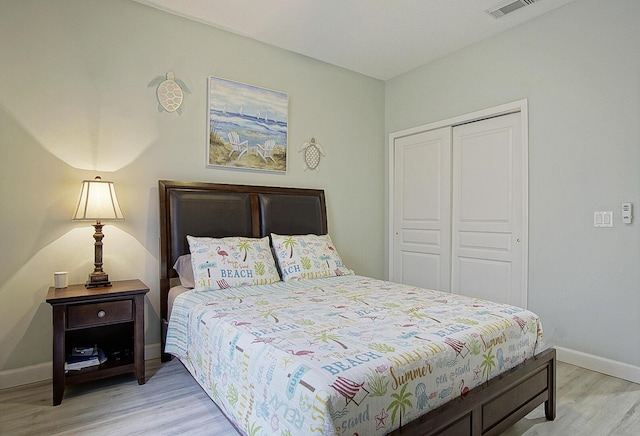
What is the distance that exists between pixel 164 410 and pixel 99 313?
743mm

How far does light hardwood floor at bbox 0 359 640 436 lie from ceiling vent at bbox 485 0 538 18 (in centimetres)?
282

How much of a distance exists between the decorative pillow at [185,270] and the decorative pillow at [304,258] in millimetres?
701

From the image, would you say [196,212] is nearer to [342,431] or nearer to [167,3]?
[167,3]

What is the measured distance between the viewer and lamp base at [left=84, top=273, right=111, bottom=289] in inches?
97.5

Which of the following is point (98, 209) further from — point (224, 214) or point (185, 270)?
point (224, 214)

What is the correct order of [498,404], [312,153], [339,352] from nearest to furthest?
[339,352] < [498,404] < [312,153]

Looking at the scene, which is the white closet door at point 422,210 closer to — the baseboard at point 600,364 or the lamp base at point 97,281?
the baseboard at point 600,364

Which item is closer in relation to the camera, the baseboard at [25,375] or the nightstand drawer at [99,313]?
the nightstand drawer at [99,313]

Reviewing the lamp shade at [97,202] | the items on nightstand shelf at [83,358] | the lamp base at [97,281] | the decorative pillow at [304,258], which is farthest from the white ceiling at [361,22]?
the items on nightstand shelf at [83,358]

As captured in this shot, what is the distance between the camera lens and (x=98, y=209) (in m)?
2.47

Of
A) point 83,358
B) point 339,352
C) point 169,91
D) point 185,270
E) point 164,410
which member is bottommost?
point 164,410

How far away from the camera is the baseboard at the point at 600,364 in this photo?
2529 millimetres

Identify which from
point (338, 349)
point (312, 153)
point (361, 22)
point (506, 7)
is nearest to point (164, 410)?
point (338, 349)

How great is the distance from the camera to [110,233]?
2762 millimetres
